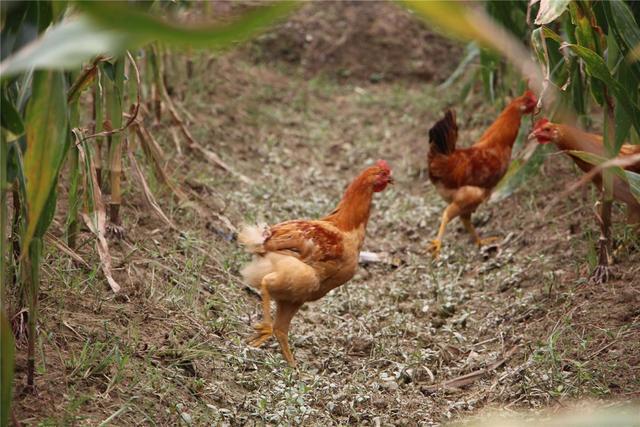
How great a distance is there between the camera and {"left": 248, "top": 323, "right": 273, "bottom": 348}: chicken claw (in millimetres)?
4199

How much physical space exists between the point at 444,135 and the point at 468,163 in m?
0.27

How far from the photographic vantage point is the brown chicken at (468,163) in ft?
19.8

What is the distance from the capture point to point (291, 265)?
421 centimetres

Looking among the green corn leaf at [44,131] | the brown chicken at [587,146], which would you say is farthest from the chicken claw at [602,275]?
the green corn leaf at [44,131]

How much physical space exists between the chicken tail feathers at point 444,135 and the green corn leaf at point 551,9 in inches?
103

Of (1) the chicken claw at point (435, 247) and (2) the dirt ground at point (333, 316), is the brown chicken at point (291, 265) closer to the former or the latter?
(2) the dirt ground at point (333, 316)

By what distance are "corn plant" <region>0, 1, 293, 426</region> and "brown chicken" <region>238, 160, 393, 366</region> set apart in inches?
28.8

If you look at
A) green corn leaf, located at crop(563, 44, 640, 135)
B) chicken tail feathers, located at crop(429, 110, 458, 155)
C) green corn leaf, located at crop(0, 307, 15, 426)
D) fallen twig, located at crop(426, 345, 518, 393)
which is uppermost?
green corn leaf, located at crop(563, 44, 640, 135)

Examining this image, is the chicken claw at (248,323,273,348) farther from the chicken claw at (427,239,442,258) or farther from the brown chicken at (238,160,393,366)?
the chicken claw at (427,239,442,258)

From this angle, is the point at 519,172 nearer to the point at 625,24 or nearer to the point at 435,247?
the point at 435,247

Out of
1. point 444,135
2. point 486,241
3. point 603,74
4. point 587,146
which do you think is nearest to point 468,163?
point 444,135

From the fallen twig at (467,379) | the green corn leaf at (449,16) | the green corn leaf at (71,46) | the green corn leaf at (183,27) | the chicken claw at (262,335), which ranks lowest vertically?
the fallen twig at (467,379)

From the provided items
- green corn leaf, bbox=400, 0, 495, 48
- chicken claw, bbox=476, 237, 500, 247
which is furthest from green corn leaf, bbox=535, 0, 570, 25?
chicken claw, bbox=476, 237, 500, 247

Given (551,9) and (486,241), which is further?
(486,241)
